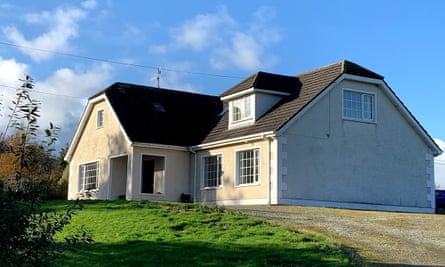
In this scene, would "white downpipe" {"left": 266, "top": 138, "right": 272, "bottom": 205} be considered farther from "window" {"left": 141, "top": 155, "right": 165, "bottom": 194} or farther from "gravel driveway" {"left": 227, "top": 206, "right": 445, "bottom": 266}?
"window" {"left": 141, "top": 155, "right": 165, "bottom": 194}

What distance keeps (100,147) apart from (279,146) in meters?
11.3

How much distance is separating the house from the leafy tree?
18.3 meters

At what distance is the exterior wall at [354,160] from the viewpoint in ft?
86.5

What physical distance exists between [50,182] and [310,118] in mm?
19755

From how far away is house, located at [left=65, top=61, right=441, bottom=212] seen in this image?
26.6 meters

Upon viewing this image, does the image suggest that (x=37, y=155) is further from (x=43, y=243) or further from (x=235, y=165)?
(x=235, y=165)

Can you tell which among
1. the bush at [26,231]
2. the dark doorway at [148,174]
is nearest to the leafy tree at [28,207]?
the bush at [26,231]

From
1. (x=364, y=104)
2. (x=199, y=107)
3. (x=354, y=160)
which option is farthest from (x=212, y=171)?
(x=364, y=104)

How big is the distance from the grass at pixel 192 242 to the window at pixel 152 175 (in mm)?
12009

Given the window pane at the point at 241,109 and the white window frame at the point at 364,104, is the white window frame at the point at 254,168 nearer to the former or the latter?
the window pane at the point at 241,109

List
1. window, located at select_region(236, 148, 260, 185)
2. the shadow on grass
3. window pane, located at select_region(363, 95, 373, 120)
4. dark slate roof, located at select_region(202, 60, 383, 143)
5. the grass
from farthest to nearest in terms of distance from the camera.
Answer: window pane, located at select_region(363, 95, 373, 120)
window, located at select_region(236, 148, 260, 185)
dark slate roof, located at select_region(202, 60, 383, 143)
the grass
the shadow on grass

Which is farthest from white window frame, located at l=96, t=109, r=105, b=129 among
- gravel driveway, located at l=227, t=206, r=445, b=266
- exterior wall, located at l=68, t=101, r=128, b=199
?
gravel driveway, located at l=227, t=206, r=445, b=266

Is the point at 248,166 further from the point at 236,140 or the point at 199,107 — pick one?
the point at 199,107

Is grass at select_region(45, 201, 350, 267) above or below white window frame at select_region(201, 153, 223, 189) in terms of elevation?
below
